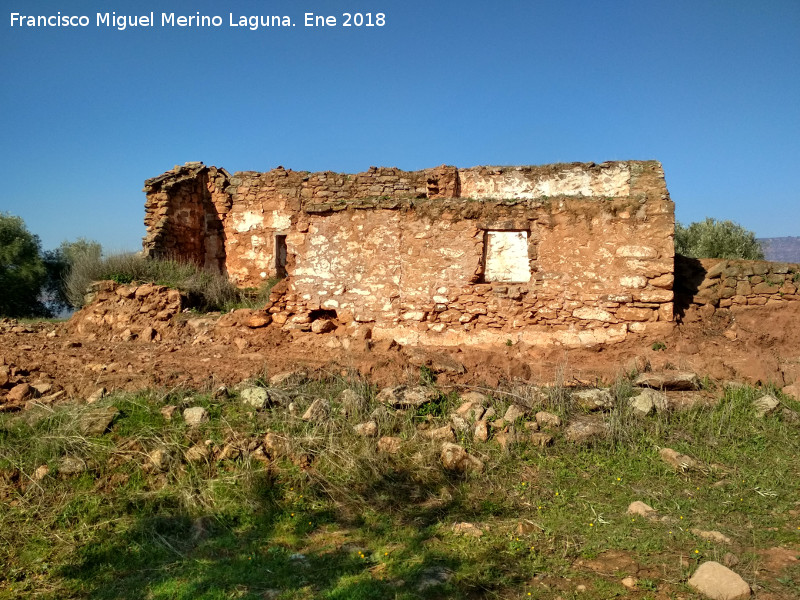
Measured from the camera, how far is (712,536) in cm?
401

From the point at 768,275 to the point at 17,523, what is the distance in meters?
9.90

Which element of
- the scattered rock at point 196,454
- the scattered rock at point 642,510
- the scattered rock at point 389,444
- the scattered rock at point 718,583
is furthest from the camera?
the scattered rock at point 389,444

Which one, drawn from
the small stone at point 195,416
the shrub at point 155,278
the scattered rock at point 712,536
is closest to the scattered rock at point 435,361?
the small stone at point 195,416

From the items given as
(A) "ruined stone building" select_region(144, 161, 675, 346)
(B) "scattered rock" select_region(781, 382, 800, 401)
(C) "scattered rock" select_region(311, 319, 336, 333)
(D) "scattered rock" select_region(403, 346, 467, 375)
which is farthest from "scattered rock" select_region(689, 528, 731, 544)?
(C) "scattered rock" select_region(311, 319, 336, 333)

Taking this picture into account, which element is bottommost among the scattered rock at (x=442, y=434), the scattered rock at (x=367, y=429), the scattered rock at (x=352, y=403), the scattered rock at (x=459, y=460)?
the scattered rock at (x=459, y=460)

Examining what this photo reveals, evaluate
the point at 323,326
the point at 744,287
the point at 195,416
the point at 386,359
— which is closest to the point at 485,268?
the point at 386,359

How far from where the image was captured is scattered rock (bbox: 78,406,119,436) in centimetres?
529

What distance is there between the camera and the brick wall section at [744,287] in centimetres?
852

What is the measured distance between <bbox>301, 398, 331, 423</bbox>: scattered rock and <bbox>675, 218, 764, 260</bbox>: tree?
14.7 metres

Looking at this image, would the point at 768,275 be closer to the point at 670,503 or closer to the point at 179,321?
the point at 670,503

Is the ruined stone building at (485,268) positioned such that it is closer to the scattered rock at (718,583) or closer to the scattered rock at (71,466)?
the scattered rock at (71,466)

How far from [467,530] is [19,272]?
1632cm

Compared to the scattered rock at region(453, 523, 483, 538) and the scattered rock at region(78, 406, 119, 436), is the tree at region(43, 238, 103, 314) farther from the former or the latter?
the scattered rock at region(453, 523, 483, 538)

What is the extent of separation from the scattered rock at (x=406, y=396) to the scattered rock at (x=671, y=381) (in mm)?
2431
